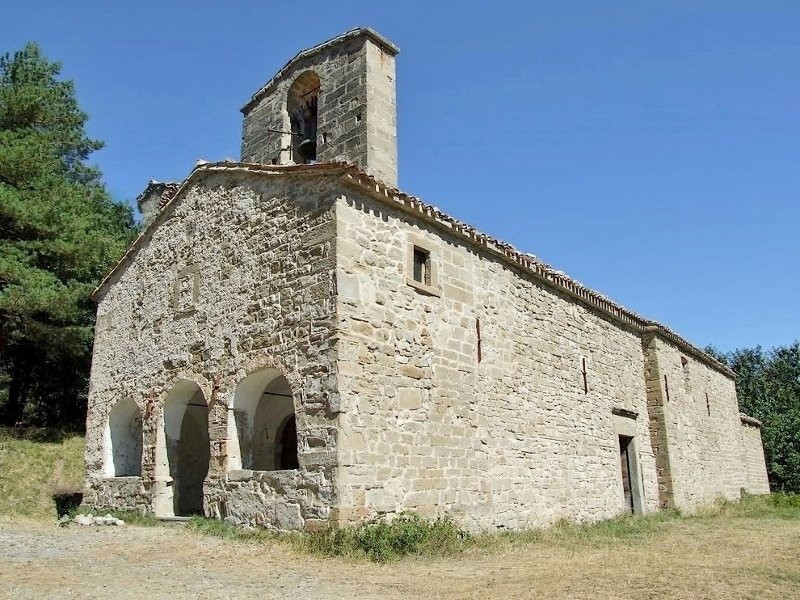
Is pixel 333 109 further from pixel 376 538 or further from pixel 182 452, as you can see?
pixel 376 538

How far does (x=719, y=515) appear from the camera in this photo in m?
15.3

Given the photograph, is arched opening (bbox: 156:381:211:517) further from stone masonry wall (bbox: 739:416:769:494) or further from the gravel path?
stone masonry wall (bbox: 739:416:769:494)

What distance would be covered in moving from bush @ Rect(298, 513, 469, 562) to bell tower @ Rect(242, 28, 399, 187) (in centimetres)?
674

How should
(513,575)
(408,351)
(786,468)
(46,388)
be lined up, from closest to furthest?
1. (513,575)
2. (408,351)
3. (46,388)
4. (786,468)

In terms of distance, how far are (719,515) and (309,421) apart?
11.3 meters

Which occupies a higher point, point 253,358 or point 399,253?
point 399,253

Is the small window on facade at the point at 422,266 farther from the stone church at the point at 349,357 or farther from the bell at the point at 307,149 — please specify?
the bell at the point at 307,149

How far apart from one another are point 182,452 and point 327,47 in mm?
8732

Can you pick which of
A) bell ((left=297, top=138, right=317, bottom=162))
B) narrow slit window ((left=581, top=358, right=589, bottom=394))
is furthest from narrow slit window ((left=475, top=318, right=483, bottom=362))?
bell ((left=297, top=138, right=317, bottom=162))

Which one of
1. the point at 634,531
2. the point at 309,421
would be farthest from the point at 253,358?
the point at 634,531

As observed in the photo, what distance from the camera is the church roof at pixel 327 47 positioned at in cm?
1351

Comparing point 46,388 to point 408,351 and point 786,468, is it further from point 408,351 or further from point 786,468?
point 786,468

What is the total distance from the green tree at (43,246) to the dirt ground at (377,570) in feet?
27.8

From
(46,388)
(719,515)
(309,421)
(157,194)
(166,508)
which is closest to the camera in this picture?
(309,421)
